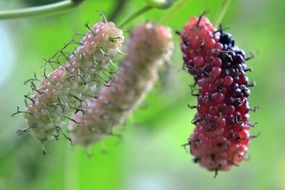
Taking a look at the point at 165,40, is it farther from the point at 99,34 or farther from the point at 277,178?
the point at 277,178

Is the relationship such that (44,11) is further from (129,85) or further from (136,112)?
(136,112)

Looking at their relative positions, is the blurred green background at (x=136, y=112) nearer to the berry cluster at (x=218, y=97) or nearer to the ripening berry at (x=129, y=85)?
the ripening berry at (x=129, y=85)

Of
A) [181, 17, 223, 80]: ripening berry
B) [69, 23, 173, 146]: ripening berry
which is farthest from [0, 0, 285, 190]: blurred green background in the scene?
[181, 17, 223, 80]: ripening berry

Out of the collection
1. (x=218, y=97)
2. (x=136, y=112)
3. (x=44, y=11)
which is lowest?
(x=218, y=97)

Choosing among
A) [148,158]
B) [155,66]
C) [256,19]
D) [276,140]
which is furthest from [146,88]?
[148,158]

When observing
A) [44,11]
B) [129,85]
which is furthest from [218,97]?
[44,11]
